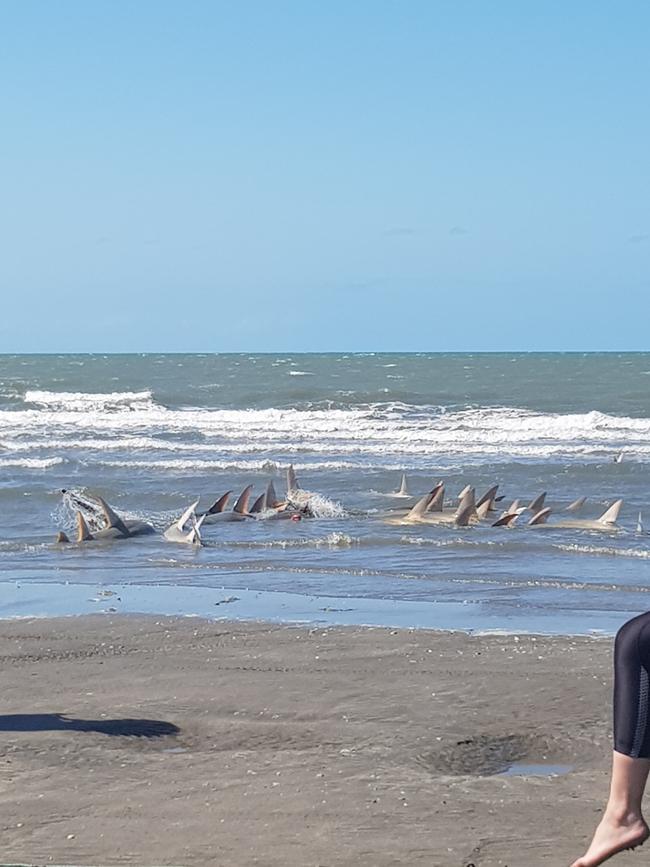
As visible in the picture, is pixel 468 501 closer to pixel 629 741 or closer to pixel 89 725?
pixel 89 725

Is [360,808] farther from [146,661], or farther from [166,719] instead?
[146,661]

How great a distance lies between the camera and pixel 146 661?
8133mm

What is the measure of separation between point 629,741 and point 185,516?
12.0 meters

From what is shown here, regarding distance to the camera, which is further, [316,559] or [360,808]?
[316,559]

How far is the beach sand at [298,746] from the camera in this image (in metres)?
4.69

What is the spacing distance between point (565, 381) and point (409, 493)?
3886cm

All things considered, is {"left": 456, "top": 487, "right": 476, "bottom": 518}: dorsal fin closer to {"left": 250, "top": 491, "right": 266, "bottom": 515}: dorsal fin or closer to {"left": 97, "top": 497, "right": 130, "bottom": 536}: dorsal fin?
{"left": 250, "top": 491, "right": 266, "bottom": 515}: dorsal fin

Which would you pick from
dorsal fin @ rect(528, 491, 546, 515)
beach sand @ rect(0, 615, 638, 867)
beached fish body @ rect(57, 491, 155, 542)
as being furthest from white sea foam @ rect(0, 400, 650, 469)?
beach sand @ rect(0, 615, 638, 867)

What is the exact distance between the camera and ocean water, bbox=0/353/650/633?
1123 cm

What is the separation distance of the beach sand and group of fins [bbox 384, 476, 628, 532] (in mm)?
6811

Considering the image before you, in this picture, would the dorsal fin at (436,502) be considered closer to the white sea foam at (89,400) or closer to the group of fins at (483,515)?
the group of fins at (483,515)

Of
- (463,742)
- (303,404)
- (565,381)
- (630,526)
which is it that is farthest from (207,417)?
(463,742)

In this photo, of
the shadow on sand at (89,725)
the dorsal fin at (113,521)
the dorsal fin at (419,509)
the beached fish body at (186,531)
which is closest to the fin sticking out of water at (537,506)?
the dorsal fin at (419,509)

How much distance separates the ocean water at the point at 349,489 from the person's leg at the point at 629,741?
224 inches
